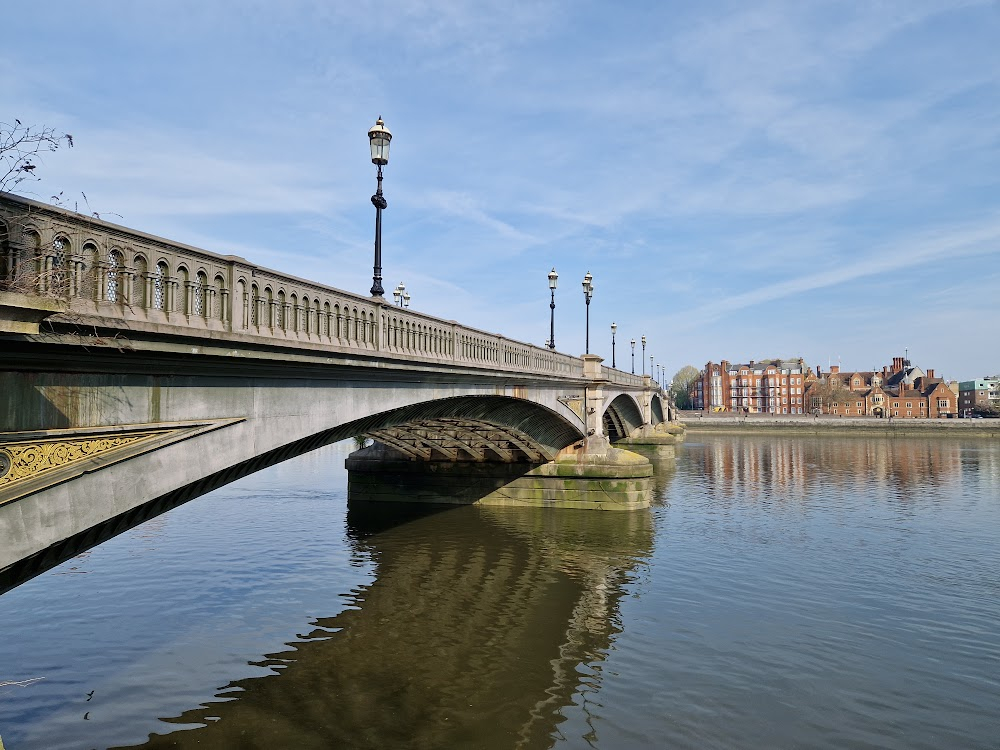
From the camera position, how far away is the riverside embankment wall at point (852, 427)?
84.0 metres

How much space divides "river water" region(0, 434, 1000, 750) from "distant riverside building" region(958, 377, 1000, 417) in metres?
125

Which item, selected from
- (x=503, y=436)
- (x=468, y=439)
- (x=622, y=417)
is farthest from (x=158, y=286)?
(x=622, y=417)

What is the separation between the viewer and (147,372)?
7.46 m

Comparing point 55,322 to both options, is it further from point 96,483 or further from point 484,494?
point 484,494

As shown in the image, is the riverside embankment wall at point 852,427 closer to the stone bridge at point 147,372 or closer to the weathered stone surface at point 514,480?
the weathered stone surface at point 514,480

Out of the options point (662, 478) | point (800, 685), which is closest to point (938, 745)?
point (800, 685)

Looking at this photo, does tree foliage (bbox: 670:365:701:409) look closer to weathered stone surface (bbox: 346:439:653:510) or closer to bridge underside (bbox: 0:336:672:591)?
weathered stone surface (bbox: 346:439:653:510)

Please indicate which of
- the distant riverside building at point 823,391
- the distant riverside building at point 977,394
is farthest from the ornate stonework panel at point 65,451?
the distant riverside building at point 977,394

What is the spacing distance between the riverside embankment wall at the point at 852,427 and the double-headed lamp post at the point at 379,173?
8559 centimetres

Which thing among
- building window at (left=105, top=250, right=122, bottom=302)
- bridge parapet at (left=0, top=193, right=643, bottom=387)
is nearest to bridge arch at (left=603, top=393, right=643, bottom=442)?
bridge parapet at (left=0, top=193, right=643, bottom=387)

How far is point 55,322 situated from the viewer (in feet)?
20.0

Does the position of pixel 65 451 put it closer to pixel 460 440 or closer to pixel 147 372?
pixel 147 372

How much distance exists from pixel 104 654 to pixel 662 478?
1389 inches

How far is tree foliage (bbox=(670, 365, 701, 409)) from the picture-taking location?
174 meters
